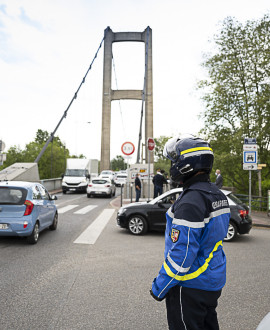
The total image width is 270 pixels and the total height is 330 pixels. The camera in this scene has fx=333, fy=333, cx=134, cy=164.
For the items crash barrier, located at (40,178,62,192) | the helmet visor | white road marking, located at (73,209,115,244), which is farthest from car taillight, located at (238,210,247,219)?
crash barrier, located at (40,178,62,192)

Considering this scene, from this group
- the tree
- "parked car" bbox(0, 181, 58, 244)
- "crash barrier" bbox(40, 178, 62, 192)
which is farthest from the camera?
"crash barrier" bbox(40, 178, 62, 192)

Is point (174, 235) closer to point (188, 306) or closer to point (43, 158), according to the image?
point (188, 306)

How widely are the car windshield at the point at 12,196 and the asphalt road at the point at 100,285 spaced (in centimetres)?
96

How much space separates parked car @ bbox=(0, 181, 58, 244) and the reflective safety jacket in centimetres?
577

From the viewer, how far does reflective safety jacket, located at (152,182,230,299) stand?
1.99 metres

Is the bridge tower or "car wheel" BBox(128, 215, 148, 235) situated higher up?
the bridge tower

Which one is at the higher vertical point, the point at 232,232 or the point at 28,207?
the point at 28,207

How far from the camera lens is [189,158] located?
2.23 metres

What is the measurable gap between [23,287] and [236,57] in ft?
58.6

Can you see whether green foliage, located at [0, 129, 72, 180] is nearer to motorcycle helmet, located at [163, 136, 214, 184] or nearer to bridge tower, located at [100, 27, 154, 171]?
bridge tower, located at [100, 27, 154, 171]

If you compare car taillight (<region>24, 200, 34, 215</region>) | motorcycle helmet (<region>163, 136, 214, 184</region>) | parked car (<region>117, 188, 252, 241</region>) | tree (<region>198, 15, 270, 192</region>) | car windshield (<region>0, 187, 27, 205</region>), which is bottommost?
parked car (<region>117, 188, 252, 241</region>)

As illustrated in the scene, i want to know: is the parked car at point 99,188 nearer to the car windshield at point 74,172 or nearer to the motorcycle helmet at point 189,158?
the car windshield at point 74,172

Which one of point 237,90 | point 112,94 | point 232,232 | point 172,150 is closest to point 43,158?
point 112,94

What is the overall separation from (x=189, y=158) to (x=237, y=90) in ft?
60.7
